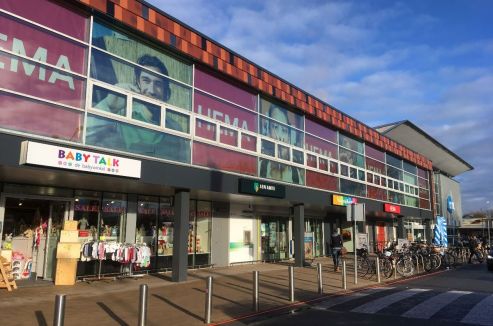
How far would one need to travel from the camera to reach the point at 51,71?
11.8 m

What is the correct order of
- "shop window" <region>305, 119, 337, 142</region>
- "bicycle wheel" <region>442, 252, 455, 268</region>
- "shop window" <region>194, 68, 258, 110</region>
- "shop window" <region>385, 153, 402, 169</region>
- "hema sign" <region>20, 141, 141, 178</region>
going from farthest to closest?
"shop window" <region>385, 153, 402, 169</region>, "shop window" <region>305, 119, 337, 142</region>, "bicycle wheel" <region>442, 252, 455, 268</region>, "shop window" <region>194, 68, 258, 110</region>, "hema sign" <region>20, 141, 141, 178</region>

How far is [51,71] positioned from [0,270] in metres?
5.30

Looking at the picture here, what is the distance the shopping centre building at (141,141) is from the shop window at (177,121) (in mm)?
50

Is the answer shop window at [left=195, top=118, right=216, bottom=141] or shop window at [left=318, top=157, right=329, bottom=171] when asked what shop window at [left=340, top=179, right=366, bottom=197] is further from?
shop window at [left=195, top=118, right=216, bottom=141]

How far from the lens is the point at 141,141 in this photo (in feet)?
45.9

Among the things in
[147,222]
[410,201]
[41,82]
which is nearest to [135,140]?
[41,82]

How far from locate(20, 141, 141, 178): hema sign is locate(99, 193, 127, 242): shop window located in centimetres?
313

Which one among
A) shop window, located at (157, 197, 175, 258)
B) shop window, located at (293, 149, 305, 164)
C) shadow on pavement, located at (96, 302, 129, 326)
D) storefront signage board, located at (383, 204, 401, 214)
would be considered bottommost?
shadow on pavement, located at (96, 302, 129, 326)

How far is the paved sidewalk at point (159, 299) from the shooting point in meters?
9.25

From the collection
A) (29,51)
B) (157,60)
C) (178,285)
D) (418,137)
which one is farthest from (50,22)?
(418,137)

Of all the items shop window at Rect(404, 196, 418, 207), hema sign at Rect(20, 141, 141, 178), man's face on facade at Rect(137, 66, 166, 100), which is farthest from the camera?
shop window at Rect(404, 196, 418, 207)

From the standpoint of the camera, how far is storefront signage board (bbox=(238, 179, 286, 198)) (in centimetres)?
1753

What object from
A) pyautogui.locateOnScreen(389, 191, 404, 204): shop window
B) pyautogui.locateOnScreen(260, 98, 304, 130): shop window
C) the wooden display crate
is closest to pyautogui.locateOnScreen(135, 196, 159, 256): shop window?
the wooden display crate

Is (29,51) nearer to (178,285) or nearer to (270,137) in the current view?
(178,285)
